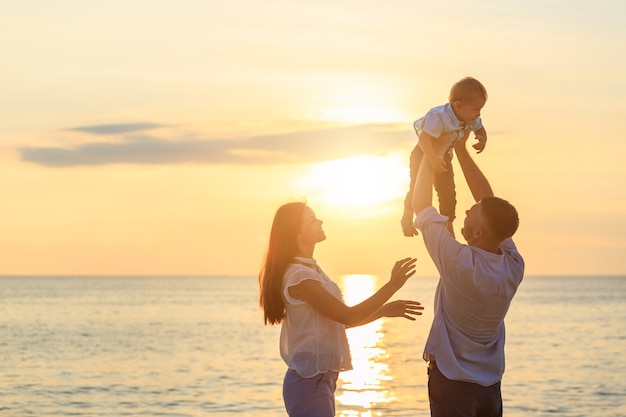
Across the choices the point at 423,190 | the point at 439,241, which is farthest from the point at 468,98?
the point at 439,241

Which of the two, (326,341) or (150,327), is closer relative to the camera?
(326,341)

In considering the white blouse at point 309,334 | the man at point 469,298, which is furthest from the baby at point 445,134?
the white blouse at point 309,334

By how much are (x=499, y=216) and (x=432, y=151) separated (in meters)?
0.54

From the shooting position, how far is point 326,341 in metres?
5.25

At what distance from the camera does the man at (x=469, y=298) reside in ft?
15.5

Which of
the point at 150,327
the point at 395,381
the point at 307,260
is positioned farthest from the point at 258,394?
the point at 150,327

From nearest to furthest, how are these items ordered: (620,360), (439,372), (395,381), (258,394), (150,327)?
(439,372), (258,394), (395,381), (620,360), (150,327)

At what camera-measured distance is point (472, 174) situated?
532cm

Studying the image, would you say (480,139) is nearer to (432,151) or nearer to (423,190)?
(432,151)

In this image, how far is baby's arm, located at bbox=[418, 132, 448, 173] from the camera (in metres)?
4.96

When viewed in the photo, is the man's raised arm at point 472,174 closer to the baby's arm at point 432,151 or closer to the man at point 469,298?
the baby's arm at point 432,151

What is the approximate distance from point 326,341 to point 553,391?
20.6 meters

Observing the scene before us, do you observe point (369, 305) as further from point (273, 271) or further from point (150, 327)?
point (150, 327)

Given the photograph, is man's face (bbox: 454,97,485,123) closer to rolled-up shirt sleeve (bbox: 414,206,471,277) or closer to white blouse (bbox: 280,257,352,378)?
rolled-up shirt sleeve (bbox: 414,206,471,277)
